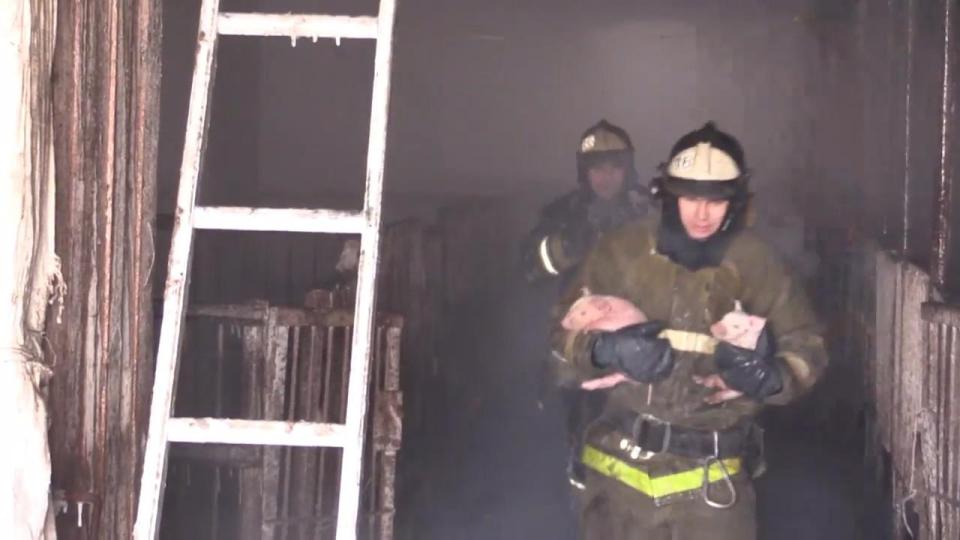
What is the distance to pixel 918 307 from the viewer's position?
411 centimetres

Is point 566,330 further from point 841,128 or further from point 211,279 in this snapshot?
point 841,128

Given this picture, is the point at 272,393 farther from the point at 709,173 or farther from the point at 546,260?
the point at 709,173

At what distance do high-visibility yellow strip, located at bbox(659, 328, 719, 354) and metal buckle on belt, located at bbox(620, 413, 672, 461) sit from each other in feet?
0.72

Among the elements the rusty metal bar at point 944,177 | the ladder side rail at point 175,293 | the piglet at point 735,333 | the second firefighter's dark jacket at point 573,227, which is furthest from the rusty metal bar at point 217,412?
the rusty metal bar at point 944,177

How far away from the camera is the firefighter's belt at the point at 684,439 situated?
3.65 meters

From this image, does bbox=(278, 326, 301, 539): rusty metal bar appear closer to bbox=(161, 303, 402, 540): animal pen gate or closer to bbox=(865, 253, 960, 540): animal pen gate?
bbox=(161, 303, 402, 540): animal pen gate

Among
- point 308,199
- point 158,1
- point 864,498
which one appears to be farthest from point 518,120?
point 158,1

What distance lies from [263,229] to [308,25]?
45cm

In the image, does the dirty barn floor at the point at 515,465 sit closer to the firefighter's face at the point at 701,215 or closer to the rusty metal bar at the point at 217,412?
the rusty metal bar at the point at 217,412

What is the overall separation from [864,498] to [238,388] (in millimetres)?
3301

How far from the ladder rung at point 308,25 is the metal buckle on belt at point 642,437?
152 centimetres

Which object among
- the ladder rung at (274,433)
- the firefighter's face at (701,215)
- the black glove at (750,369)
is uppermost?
the firefighter's face at (701,215)

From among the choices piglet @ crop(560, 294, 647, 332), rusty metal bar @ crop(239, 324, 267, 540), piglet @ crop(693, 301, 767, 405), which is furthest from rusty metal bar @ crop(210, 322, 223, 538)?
piglet @ crop(693, 301, 767, 405)

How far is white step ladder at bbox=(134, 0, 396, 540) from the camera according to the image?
2.50 m
